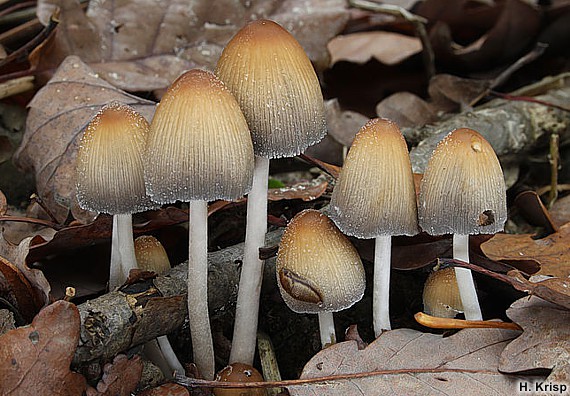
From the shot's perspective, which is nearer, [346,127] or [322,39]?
[346,127]

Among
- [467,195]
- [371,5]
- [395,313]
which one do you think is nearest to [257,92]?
[467,195]

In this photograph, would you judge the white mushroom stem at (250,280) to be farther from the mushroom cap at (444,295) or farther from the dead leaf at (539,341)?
the dead leaf at (539,341)

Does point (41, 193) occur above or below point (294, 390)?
above

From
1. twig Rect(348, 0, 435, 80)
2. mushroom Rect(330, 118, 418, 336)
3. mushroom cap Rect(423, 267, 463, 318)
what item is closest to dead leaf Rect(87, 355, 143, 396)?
mushroom Rect(330, 118, 418, 336)

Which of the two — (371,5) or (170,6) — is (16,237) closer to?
(170,6)

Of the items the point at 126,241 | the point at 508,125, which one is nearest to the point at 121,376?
the point at 126,241

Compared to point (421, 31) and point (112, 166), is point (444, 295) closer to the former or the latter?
point (112, 166)
